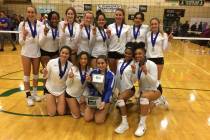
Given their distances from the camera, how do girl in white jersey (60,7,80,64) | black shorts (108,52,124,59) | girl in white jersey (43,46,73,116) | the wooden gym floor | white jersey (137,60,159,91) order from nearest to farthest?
1. the wooden gym floor
2. white jersey (137,60,159,91)
3. girl in white jersey (43,46,73,116)
4. girl in white jersey (60,7,80,64)
5. black shorts (108,52,124,59)

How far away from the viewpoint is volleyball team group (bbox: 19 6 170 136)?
4.18 metres

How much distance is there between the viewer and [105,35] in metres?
4.68

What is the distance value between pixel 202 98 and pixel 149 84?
1876mm

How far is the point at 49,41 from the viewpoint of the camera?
4.68 meters

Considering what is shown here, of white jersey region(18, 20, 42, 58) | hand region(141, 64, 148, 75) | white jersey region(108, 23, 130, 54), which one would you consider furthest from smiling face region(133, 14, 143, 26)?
white jersey region(18, 20, 42, 58)

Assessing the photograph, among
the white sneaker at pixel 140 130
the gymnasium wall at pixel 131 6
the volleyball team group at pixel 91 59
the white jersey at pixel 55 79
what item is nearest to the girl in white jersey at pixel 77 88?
the volleyball team group at pixel 91 59

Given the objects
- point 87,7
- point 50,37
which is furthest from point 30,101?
point 87,7

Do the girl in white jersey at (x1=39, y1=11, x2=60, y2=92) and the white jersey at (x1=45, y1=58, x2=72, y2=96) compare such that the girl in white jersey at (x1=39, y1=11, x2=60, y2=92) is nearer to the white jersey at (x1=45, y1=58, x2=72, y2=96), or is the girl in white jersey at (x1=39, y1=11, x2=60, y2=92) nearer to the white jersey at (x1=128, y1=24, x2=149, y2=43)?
the white jersey at (x1=45, y1=58, x2=72, y2=96)

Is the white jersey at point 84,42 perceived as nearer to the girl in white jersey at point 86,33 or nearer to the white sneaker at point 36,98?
the girl in white jersey at point 86,33

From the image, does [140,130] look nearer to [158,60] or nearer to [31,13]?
[158,60]

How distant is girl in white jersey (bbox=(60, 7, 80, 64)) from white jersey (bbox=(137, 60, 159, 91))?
3.56 feet

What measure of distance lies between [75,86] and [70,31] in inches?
33.7

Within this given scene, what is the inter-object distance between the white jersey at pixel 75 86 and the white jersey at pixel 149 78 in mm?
830

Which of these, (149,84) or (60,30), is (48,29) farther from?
(149,84)
